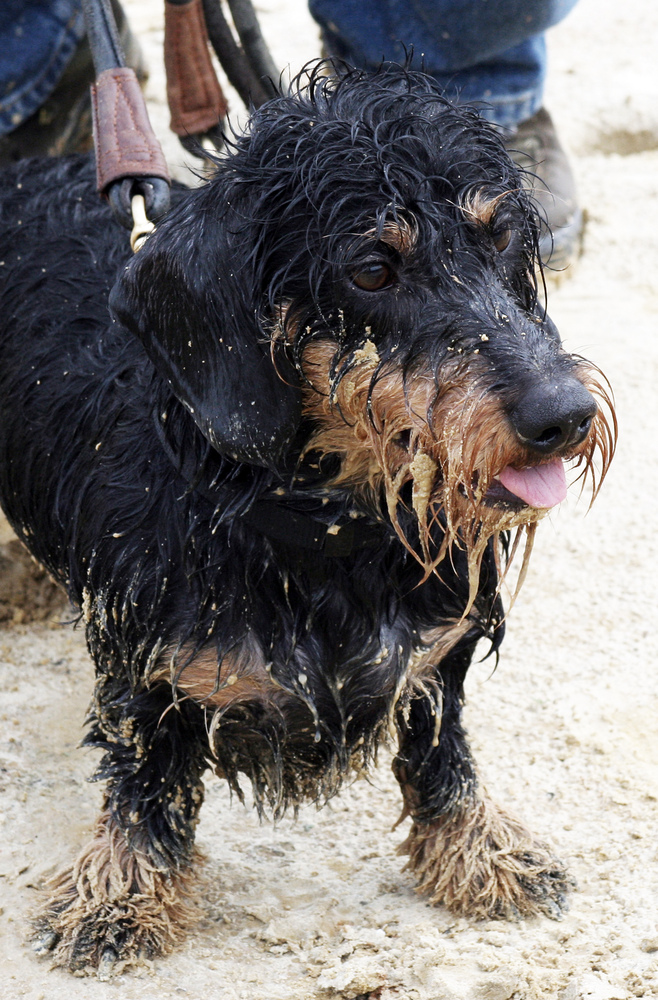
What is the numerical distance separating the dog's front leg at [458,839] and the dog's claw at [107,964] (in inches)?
34.3

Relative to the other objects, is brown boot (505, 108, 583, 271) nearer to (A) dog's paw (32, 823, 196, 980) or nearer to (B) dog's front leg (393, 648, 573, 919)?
(B) dog's front leg (393, 648, 573, 919)

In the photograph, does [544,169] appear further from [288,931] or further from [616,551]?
[288,931]

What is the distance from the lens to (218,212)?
2422 millimetres

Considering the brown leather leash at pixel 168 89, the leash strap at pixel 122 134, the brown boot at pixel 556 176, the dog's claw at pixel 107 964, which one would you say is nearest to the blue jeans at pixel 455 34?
the brown boot at pixel 556 176

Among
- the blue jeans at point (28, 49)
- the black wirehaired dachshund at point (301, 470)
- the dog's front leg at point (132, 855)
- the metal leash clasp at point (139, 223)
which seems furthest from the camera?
the blue jeans at point (28, 49)

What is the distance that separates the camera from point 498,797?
3.55 m

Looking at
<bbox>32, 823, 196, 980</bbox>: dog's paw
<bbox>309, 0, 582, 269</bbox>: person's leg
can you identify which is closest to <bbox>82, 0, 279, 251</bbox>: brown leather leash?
<bbox>309, 0, 582, 269</bbox>: person's leg

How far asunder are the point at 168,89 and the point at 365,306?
1.96 m

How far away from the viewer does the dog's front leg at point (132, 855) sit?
9.60ft

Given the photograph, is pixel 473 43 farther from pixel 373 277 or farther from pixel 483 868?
pixel 483 868

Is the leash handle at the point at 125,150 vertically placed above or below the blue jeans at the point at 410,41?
above

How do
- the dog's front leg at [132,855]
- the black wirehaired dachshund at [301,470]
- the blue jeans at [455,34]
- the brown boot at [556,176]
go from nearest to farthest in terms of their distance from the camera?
the black wirehaired dachshund at [301,470], the dog's front leg at [132,855], the blue jeans at [455,34], the brown boot at [556,176]

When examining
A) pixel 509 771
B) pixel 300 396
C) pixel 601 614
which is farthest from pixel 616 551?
pixel 300 396

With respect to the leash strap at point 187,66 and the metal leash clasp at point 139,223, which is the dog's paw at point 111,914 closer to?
the metal leash clasp at point 139,223
